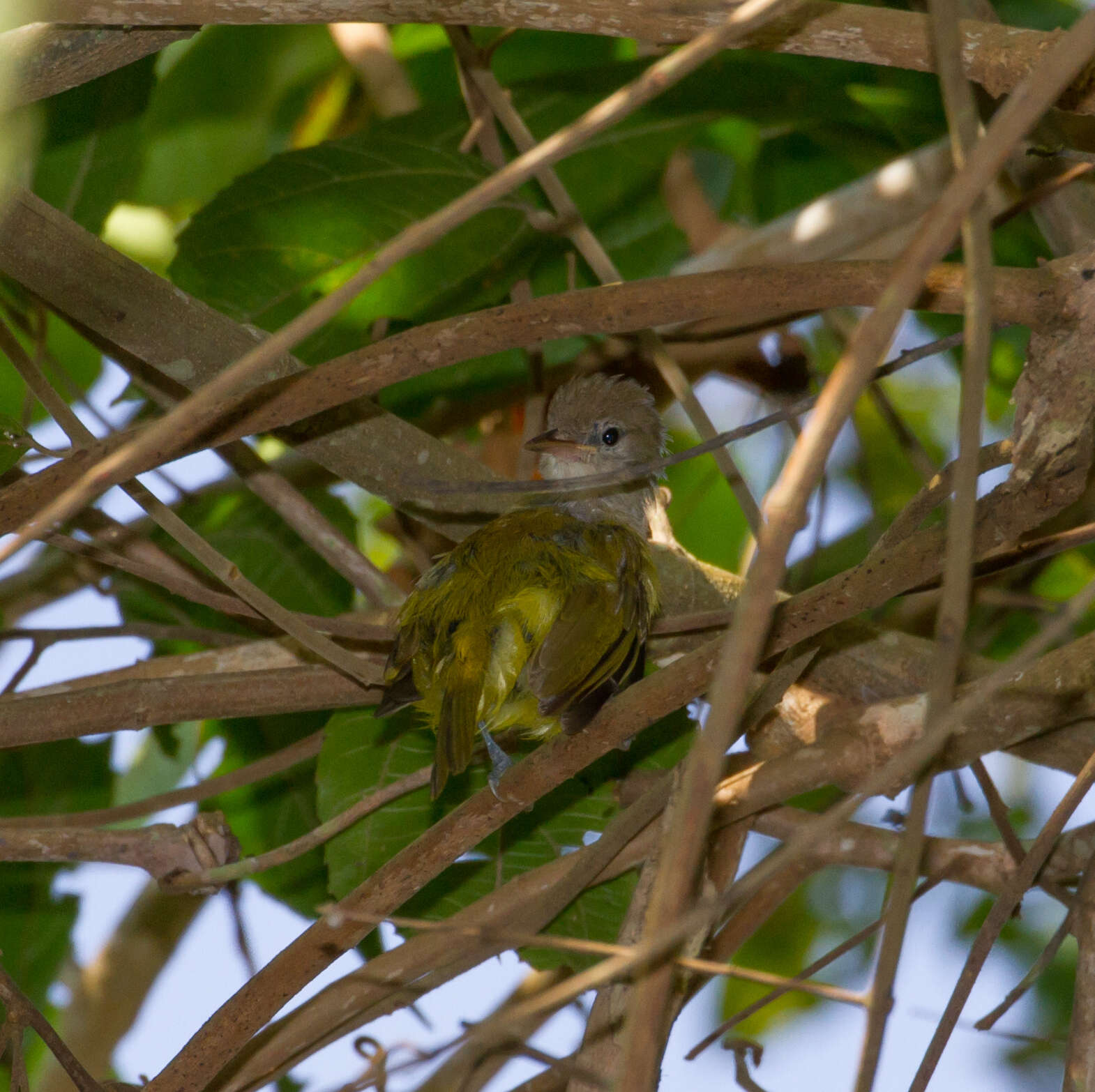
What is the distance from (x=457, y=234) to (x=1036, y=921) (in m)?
3.05

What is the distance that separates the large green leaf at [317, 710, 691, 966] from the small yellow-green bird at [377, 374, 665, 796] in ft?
0.68

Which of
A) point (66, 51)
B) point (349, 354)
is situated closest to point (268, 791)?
point (349, 354)

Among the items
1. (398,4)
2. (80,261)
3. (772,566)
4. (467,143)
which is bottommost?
(772,566)

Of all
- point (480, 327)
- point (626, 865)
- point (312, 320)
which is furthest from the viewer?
point (626, 865)

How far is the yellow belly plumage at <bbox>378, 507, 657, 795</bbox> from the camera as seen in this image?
2840 millimetres

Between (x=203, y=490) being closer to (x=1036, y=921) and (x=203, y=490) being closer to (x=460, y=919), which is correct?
(x=460, y=919)

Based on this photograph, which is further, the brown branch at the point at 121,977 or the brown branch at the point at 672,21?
the brown branch at the point at 121,977

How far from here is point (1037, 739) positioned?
3.12 meters

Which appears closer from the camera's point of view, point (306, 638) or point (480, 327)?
point (480, 327)

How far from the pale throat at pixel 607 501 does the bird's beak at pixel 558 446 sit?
0.14 feet

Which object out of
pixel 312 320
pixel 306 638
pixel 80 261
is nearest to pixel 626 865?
pixel 306 638

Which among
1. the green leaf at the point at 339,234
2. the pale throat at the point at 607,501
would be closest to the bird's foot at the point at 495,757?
the pale throat at the point at 607,501

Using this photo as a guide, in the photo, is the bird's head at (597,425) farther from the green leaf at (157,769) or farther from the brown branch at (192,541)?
the green leaf at (157,769)

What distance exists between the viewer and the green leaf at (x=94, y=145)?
135 inches
